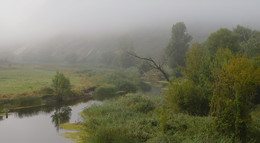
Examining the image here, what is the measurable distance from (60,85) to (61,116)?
9614 mm

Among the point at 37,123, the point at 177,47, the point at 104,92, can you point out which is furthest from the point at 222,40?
the point at 37,123

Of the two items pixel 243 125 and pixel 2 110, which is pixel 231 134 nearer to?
pixel 243 125

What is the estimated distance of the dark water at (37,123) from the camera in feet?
64.1

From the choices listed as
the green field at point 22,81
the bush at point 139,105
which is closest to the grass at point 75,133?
the bush at point 139,105

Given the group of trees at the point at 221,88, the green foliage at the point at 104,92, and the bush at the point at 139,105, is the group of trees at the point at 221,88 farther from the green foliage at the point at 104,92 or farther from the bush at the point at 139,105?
the green foliage at the point at 104,92

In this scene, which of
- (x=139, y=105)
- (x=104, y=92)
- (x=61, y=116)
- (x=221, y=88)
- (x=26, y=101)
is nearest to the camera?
(x=221, y=88)

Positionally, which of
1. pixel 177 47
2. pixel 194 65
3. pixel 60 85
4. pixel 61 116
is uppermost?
pixel 177 47

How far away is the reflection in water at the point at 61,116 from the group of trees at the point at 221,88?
1202cm

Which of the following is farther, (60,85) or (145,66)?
(145,66)

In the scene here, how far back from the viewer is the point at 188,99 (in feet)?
64.5

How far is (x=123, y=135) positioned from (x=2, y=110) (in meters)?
21.5

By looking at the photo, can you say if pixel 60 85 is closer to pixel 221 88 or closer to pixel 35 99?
pixel 35 99

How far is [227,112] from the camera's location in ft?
37.8

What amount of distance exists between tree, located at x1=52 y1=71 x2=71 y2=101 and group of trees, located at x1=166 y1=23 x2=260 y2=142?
2004cm
